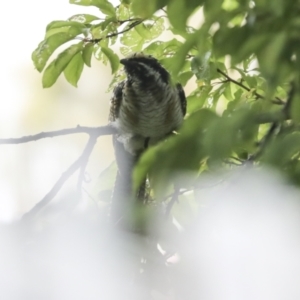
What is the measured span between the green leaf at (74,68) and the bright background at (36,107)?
11.0 inches

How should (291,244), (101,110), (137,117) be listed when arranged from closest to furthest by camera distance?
(291,244), (137,117), (101,110)

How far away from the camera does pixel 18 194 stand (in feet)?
2.82

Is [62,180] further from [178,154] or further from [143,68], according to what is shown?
[178,154]

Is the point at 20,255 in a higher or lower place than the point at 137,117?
lower

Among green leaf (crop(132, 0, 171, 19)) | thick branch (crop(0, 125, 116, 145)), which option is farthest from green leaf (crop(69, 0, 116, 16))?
green leaf (crop(132, 0, 171, 19))

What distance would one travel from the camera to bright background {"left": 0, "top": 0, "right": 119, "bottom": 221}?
2.92ft

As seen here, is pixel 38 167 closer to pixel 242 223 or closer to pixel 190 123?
pixel 242 223

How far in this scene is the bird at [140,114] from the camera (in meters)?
0.66

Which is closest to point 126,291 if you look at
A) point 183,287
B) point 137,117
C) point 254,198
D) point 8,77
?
point 183,287

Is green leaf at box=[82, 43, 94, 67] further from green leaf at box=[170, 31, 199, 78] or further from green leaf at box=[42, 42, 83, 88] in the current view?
green leaf at box=[170, 31, 199, 78]

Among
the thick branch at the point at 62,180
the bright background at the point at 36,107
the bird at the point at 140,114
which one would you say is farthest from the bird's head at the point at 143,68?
the bright background at the point at 36,107

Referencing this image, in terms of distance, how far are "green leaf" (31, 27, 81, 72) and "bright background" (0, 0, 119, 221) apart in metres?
0.33

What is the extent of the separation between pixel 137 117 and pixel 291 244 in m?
0.36

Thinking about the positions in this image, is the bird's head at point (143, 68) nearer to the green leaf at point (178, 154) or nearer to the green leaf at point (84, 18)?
the green leaf at point (84, 18)
